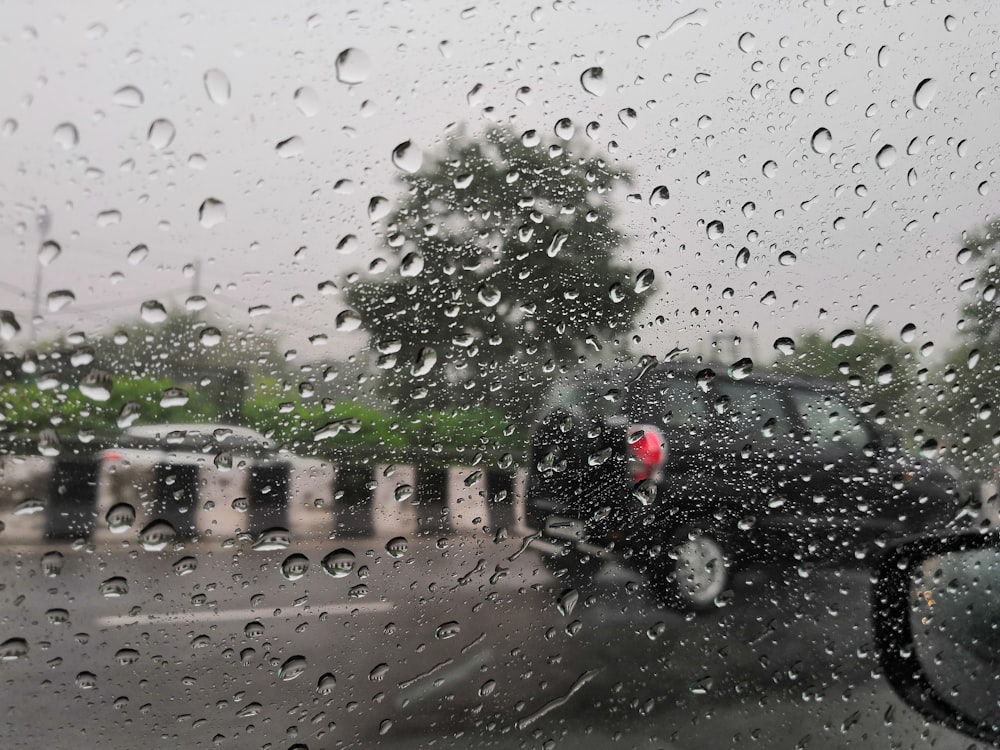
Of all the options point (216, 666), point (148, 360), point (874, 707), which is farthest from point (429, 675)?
point (874, 707)

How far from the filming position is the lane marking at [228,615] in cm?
124

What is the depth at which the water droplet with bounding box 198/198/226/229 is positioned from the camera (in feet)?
4.12

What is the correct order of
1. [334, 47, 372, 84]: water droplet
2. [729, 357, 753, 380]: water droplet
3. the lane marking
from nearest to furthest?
the lane marking < [334, 47, 372, 84]: water droplet < [729, 357, 753, 380]: water droplet

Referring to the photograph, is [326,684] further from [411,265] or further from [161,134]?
[161,134]

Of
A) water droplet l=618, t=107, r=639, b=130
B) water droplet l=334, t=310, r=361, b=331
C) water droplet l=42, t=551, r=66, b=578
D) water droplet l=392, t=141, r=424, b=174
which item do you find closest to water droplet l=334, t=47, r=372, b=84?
water droplet l=392, t=141, r=424, b=174

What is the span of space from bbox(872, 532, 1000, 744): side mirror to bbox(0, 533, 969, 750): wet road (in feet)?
0.24

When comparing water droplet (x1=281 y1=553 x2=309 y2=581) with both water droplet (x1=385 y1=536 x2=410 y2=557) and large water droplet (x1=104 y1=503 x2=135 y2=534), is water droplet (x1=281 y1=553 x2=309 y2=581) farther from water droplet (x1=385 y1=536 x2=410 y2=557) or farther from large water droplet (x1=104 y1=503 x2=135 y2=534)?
large water droplet (x1=104 y1=503 x2=135 y2=534)

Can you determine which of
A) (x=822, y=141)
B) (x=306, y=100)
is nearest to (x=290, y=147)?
(x=306, y=100)

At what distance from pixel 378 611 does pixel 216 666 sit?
299 millimetres

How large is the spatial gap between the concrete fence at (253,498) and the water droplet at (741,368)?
559 mm

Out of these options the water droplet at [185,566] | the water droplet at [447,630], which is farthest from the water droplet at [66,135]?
the water droplet at [447,630]

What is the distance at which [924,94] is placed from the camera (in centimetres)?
177

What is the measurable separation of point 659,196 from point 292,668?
1211 mm

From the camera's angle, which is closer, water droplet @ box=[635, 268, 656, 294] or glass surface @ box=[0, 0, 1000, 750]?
glass surface @ box=[0, 0, 1000, 750]
